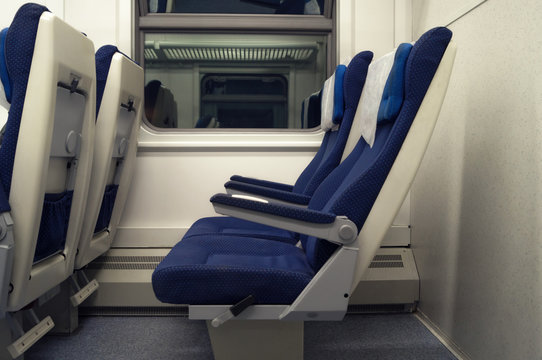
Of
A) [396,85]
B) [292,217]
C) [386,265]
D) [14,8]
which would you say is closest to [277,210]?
[292,217]

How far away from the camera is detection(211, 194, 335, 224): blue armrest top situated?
→ 1.13m

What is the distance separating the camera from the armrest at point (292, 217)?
1135mm

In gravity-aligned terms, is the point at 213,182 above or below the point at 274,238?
above

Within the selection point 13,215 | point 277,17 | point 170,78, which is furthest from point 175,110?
point 13,215

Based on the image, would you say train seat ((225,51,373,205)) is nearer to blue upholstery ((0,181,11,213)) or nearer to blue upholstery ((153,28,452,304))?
blue upholstery ((153,28,452,304))

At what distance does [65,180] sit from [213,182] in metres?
1.00

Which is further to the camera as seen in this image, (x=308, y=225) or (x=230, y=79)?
(x=230, y=79)

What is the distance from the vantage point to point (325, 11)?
104 inches

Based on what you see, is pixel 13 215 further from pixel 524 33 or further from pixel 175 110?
pixel 524 33

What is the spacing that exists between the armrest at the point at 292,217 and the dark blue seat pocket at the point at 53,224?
73 centimetres

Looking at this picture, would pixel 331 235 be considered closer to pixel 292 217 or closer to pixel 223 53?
pixel 292 217

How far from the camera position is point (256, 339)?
4.31ft

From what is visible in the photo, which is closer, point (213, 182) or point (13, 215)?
point (13, 215)

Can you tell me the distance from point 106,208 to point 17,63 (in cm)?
100
